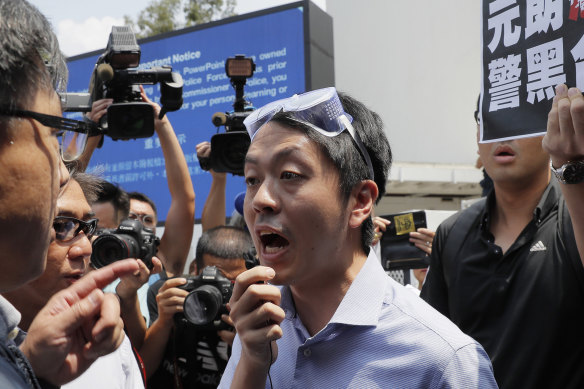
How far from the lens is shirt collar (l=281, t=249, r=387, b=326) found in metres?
1.82

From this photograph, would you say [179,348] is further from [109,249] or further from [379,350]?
[379,350]

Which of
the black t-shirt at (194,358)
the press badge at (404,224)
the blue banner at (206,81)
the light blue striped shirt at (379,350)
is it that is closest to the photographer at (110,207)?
the black t-shirt at (194,358)

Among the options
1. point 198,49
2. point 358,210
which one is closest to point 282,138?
point 358,210

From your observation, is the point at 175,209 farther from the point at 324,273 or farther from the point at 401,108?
the point at 401,108

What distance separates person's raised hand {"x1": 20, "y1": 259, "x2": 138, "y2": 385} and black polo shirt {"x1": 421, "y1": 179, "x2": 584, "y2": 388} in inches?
63.4

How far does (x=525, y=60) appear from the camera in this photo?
7.43 ft

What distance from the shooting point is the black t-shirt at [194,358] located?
3113 mm

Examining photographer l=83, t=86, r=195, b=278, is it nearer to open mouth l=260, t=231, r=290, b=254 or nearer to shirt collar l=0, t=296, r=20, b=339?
open mouth l=260, t=231, r=290, b=254

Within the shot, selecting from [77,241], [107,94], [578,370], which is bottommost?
[578,370]

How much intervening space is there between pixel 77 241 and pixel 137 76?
3.92 ft

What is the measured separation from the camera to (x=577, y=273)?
2398mm

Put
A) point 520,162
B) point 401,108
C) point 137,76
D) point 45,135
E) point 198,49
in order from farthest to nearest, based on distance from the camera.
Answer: point 401,108
point 198,49
point 137,76
point 520,162
point 45,135

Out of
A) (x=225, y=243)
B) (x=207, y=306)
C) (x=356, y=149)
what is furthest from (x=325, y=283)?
(x=225, y=243)

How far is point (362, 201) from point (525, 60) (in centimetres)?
79
